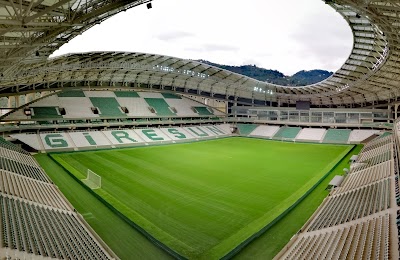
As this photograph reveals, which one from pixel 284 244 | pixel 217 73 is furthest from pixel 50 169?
pixel 217 73

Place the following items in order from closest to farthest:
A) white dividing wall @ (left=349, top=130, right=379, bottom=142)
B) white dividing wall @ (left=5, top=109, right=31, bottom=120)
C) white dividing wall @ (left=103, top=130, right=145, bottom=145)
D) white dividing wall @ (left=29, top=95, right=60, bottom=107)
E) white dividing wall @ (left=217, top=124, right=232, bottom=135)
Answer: white dividing wall @ (left=5, top=109, right=31, bottom=120) → white dividing wall @ (left=103, top=130, right=145, bottom=145) → white dividing wall @ (left=29, top=95, right=60, bottom=107) → white dividing wall @ (left=349, top=130, right=379, bottom=142) → white dividing wall @ (left=217, top=124, right=232, bottom=135)

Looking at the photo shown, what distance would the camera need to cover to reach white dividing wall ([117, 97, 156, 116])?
45.2 m

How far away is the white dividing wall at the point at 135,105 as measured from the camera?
45219mm

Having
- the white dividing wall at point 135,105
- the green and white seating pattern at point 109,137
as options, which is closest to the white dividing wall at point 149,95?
the white dividing wall at point 135,105

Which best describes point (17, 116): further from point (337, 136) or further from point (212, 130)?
point (337, 136)

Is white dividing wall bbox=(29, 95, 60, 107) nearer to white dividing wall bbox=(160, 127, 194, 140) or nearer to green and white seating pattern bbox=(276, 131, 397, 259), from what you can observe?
white dividing wall bbox=(160, 127, 194, 140)

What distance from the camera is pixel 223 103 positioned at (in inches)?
2222

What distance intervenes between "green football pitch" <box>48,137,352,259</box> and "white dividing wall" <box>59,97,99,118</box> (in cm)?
1049

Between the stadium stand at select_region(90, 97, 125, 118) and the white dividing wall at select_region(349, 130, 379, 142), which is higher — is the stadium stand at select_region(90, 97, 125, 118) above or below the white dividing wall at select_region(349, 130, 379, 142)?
above

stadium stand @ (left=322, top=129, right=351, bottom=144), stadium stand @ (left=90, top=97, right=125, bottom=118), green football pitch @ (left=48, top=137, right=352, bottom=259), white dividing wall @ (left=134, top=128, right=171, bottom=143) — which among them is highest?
stadium stand @ (left=90, top=97, right=125, bottom=118)

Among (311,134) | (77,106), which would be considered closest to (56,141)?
(77,106)

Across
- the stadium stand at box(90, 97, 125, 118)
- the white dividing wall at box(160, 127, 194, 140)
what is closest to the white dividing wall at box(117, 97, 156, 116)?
the stadium stand at box(90, 97, 125, 118)

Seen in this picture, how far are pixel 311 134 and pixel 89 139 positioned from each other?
33555mm

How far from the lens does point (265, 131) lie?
4997 cm
